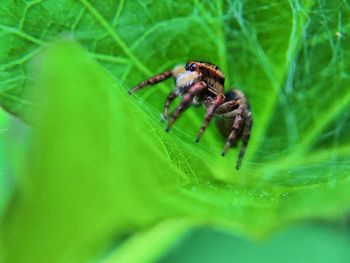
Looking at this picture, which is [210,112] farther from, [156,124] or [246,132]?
[156,124]

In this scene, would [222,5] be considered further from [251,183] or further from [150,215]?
[150,215]

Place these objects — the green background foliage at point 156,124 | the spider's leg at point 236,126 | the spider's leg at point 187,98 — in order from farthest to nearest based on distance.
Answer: the spider's leg at point 236,126
the spider's leg at point 187,98
the green background foliage at point 156,124

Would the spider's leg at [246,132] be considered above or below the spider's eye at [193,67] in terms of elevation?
below

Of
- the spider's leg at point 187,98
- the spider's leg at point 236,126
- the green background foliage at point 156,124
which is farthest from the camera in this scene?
the spider's leg at point 236,126

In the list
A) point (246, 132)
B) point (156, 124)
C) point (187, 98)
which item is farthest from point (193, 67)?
point (156, 124)

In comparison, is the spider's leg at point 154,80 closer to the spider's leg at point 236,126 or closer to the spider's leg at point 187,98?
the spider's leg at point 187,98

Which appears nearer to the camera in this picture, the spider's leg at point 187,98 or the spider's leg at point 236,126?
the spider's leg at point 187,98

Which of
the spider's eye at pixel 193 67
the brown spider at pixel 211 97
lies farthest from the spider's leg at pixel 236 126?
the spider's eye at pixel 193 67

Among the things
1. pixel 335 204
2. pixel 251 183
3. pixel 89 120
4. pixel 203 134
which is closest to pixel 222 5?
pixel 203 134
